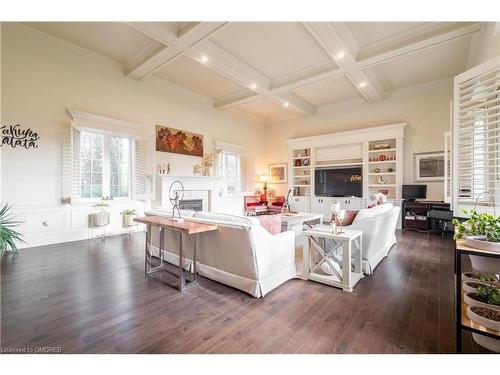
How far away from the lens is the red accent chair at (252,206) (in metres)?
7.50

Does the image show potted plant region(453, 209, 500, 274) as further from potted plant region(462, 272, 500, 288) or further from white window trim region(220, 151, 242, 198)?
white window trim region(220, 151, 242, 198)

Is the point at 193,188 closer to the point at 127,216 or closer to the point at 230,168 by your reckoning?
the point at 127,216

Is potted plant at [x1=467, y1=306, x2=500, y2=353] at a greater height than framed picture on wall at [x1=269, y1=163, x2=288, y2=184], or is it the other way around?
framed picture on wall at [x1=269, y1=163, x2=288, y2=184]

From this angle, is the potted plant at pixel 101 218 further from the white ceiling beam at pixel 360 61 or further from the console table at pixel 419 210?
the console table at pixel 419 210

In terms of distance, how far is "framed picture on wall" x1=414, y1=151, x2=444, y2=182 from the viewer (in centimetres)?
586

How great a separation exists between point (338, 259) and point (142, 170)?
455 centimetres

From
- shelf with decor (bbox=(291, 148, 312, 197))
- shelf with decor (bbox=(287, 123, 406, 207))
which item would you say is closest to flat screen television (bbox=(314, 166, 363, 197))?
shelf with decor (bbox=(287, 123, 406, 207))

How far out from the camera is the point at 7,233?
3.35m

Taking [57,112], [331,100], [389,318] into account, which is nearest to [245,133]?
[331,100]

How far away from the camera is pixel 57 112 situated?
4.38 meters

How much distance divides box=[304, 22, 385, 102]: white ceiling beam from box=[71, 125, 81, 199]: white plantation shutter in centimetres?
446

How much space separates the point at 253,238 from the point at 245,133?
6519 millimetres

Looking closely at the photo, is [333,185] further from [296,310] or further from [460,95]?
[296,310]

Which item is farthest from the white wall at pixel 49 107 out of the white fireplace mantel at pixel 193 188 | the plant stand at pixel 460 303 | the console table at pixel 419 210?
the console table at pixel 419 210
